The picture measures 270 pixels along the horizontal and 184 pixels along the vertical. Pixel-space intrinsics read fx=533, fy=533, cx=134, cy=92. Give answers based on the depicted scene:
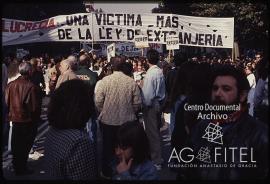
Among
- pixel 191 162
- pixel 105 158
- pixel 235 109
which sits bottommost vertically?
pixel 105 158

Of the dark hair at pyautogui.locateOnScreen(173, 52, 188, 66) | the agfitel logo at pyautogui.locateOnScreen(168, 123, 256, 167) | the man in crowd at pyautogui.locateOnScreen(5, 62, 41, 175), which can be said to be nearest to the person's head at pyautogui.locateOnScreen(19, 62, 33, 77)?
the man in crowd at pyautogui.locateOnScreen(5, 62, 41, 175)

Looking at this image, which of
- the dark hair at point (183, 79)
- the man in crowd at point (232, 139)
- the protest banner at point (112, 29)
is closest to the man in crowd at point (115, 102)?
the dark hair at point (183, 79)

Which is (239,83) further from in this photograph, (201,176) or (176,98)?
(176,98)

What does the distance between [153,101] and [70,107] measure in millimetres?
4171

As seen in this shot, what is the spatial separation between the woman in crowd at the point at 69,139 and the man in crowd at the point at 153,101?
13.2 ft

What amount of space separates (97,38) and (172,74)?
144cm

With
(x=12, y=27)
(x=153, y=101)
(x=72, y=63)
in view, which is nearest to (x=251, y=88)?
(x=153, y=101)

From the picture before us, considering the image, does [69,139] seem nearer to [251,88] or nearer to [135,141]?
[135,141]

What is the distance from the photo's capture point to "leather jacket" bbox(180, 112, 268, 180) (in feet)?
10.5

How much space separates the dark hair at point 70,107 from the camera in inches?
138

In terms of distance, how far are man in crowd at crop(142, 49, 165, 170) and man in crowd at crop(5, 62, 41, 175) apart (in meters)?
1.54

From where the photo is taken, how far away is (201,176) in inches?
140

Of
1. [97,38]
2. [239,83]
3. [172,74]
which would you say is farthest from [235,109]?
[97,38]

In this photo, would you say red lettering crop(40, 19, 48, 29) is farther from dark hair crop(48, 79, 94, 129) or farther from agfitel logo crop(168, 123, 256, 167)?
agfitel logo crop(168, 123, 256, 167)
